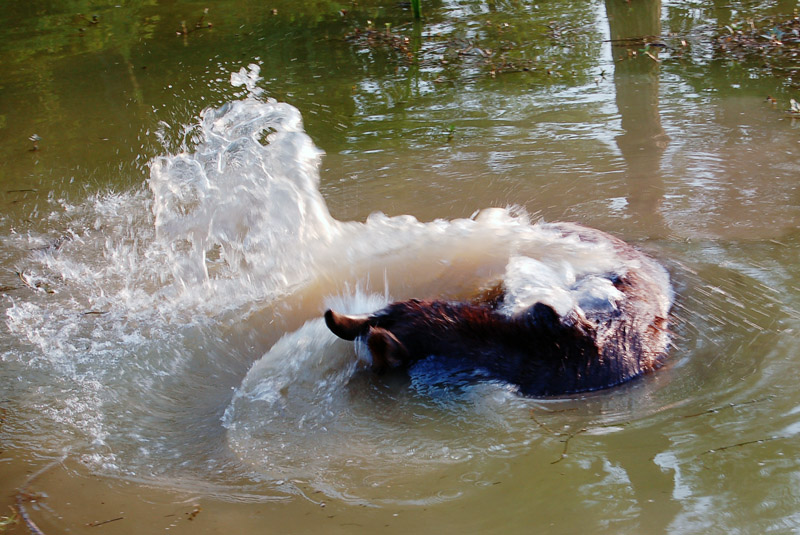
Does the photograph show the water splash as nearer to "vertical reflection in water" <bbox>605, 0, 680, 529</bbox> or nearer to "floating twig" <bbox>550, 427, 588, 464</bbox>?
"floating twig" <bbox>550, 427, 588, 464</bbox>

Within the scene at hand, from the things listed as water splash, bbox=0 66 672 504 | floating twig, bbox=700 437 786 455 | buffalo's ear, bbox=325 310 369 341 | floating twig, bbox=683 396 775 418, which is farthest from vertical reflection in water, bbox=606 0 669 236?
buffalo's ear, bbox=325 310 369 341

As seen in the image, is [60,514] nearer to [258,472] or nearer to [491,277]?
[258,472]

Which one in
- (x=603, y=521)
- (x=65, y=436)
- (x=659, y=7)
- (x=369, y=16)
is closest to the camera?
(x=603, y=521)

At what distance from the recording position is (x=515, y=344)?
3.12 m

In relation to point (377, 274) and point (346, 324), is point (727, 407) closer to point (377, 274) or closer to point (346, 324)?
point (346, 324)

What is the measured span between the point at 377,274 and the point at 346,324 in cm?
97

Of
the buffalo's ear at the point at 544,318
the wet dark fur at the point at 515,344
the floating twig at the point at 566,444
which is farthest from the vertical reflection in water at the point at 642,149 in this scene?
the buffalo's ear at the point at 544,318

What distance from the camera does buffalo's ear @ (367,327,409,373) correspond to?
3029mm

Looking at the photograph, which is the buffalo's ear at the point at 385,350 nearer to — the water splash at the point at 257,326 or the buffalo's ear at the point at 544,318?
the water splash at the point at 257,326

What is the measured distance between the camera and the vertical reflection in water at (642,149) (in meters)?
2.45

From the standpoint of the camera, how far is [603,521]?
7.61 feet

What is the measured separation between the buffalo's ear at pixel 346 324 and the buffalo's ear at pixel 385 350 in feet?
0.15

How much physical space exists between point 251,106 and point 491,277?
266cm

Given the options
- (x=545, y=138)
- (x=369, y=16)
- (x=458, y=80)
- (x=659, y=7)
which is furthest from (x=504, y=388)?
(x=369, y=16)
